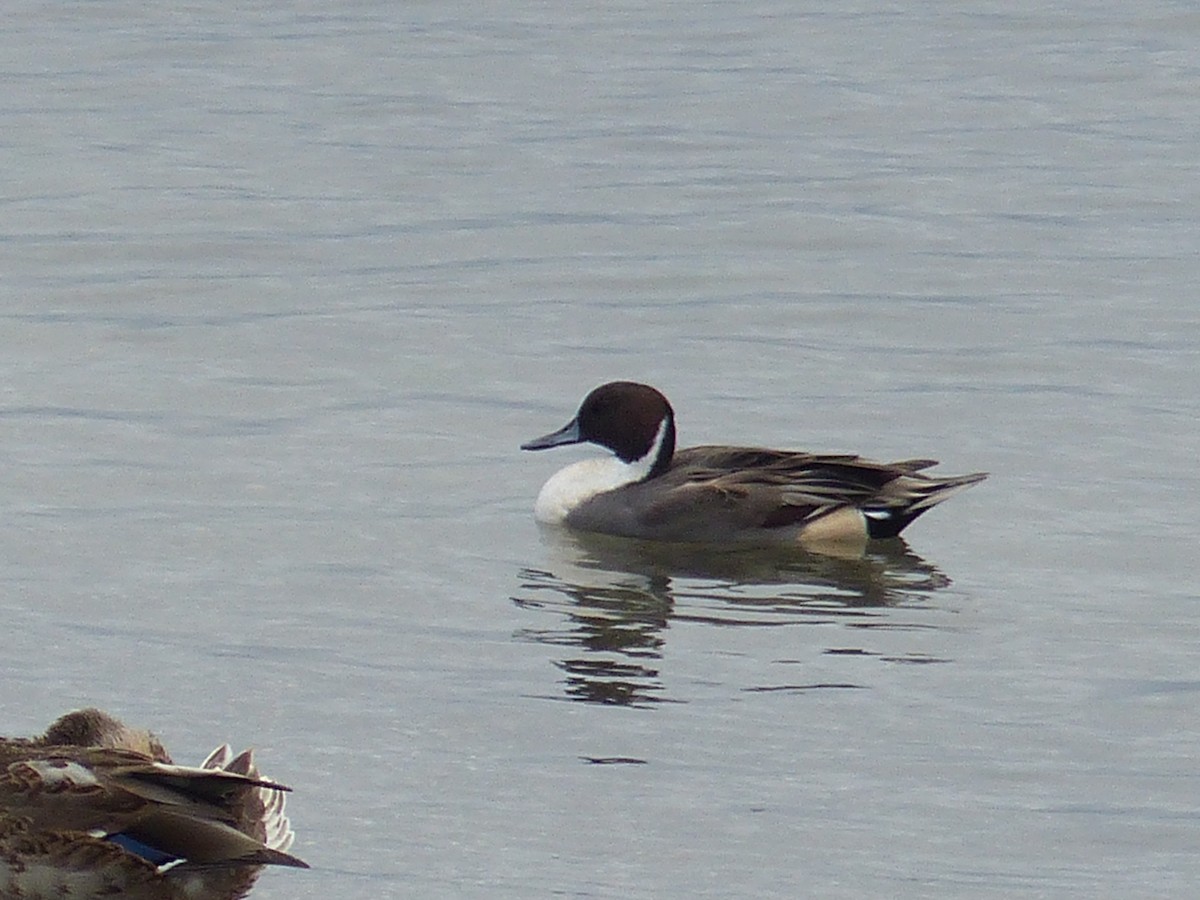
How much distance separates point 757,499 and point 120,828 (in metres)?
5.43

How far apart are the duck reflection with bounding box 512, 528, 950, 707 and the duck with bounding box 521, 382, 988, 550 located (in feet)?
0.25

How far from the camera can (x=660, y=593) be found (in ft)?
38.3

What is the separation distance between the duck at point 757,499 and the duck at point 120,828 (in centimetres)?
509

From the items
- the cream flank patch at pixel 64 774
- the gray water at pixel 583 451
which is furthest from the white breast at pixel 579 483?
the cream flank patch at pixel 64 774

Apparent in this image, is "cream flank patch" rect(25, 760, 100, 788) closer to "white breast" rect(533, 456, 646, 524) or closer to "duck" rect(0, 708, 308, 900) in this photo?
"duck" rect(0, 708, 308, 900)

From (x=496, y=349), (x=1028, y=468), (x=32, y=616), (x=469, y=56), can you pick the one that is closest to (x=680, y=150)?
(x=469, y=56)

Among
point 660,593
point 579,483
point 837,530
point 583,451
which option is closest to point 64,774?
point 660,593

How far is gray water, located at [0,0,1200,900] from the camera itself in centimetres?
862

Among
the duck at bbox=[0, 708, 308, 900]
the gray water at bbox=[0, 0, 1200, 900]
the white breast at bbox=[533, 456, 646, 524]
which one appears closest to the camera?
the duck at bbox=[0, 708, 308, 900]

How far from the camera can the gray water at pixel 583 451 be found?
8617mm

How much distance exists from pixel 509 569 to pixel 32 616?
81.2 inches

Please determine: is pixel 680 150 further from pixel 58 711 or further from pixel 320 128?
pixel 58 711

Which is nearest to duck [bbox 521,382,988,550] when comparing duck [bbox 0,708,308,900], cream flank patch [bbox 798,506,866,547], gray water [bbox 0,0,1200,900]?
cream flank patch [bbox 798,506,866,547]

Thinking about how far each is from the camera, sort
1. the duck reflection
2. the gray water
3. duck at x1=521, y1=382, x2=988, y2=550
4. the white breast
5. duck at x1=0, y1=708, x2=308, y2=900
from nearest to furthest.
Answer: duck at x1=0, y1=708, x2=308, y2=900, the gray water, the duck reflection, duck at x1=521, y1=382, x2=988, y2=550, the white breast
